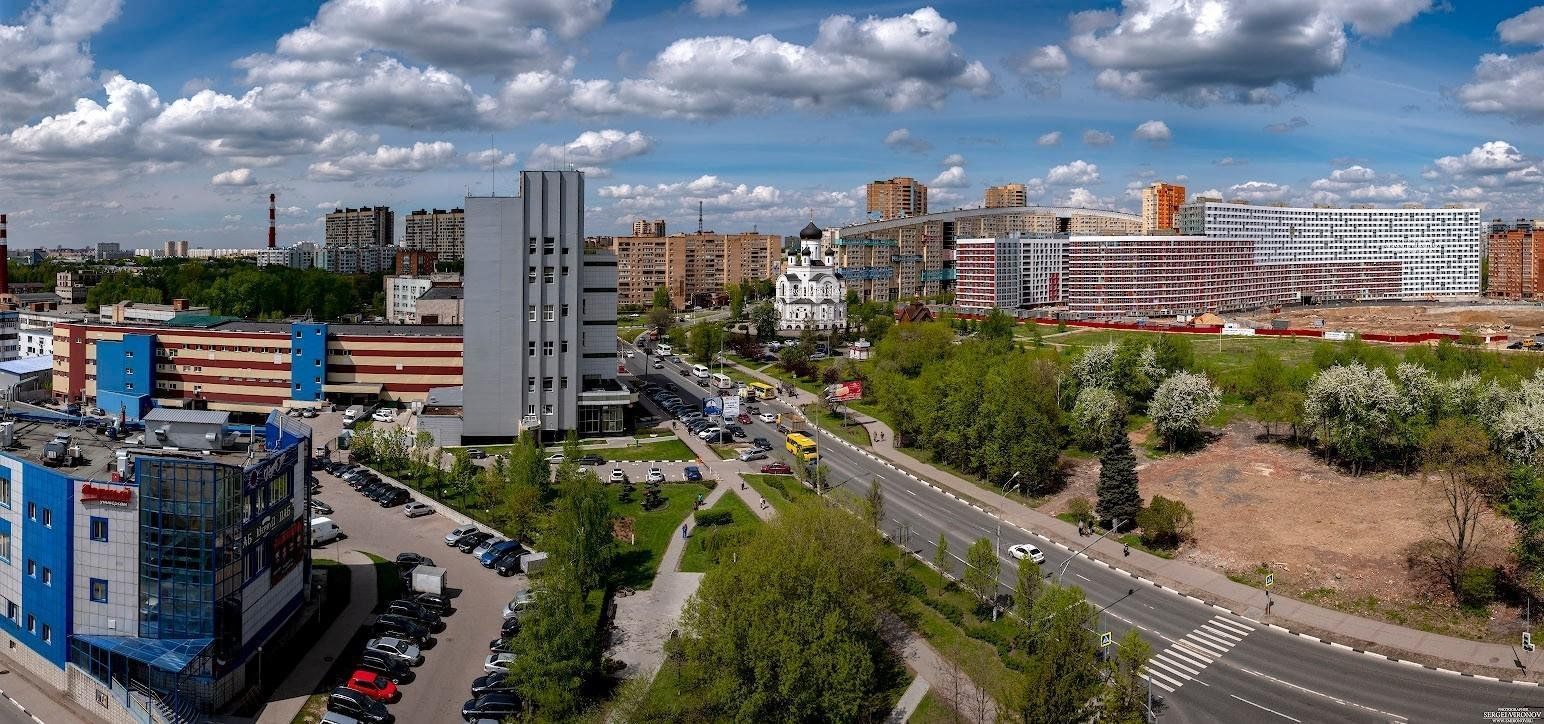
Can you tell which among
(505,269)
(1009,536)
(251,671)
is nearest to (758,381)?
(505,269)

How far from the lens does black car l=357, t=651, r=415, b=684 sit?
34.1 metres

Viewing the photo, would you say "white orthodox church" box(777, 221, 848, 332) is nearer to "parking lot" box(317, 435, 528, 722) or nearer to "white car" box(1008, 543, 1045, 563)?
"parking lot" box(317, 435, 528, 722)

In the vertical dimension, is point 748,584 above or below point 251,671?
above

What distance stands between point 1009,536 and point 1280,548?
11797 millimetres

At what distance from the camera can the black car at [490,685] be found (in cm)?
3250

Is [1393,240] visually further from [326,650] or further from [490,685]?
[326,650]

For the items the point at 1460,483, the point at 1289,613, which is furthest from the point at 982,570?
the point at 1460,483

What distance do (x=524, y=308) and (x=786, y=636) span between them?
42484mm

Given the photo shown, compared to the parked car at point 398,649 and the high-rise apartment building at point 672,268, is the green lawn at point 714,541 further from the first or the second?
the high-rise apartment building at point 672,268

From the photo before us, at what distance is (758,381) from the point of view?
97.4 m

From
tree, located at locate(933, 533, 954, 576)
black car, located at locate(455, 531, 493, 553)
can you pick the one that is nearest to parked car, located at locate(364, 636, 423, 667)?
black car, located at locate(455, 531, 493, 553)

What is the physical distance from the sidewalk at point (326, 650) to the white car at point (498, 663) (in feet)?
17.7

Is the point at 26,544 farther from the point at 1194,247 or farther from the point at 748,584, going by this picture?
the point at 1194,247

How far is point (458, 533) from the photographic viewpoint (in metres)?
48.6
